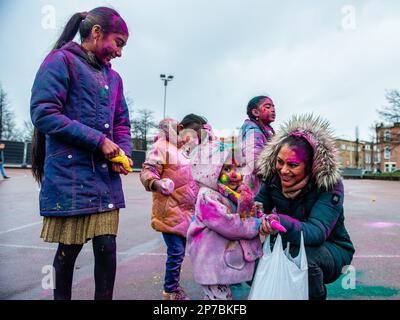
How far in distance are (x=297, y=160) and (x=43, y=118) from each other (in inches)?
58.8

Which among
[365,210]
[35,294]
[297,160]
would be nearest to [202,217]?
[297,160]

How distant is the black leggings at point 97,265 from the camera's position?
200cm

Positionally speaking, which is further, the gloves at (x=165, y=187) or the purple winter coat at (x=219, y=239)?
the gloves at (x=165, y=187)

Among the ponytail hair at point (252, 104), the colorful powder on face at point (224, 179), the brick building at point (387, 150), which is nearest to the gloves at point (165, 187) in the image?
the colorful powder on face at point (224, 179)

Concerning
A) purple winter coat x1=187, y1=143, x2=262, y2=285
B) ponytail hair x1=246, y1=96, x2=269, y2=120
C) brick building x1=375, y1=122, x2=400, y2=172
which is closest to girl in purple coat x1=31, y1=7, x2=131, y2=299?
purple winter coat x1=187, y1=143, x2=262, y2=285

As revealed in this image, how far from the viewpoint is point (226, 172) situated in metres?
2.34

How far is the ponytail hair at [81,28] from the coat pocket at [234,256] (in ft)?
3.87

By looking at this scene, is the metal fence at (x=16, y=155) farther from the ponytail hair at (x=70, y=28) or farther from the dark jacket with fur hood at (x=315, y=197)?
the dark jacket with fur hood at (x=315, y=197)

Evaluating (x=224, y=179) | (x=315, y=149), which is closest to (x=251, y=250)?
(x=224, y=179)

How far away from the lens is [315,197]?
2.37 meters

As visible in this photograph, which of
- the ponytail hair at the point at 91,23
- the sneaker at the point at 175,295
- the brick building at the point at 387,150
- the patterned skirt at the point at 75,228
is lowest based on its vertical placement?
the sneaker at the point at 175,295

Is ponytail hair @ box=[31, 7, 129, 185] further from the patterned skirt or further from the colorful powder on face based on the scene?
the colorful powder on face

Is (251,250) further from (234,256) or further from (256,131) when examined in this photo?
(256,131)

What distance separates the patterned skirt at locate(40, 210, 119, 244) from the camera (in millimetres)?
1960
